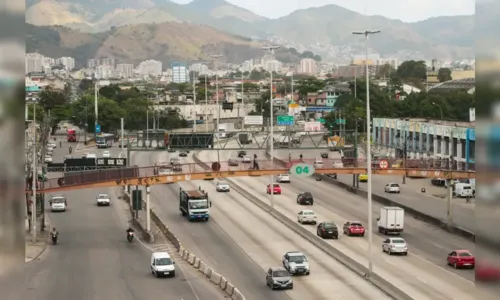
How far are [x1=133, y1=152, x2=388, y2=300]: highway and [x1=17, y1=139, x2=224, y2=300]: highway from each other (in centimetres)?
195

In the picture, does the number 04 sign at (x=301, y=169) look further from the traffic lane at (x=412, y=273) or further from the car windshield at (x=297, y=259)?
the car windshield at (x=297, y=259)

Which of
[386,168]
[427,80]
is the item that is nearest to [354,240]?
[386,168]

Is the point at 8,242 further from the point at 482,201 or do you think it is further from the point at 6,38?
the point at 482,201

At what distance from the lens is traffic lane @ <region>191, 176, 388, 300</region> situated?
98.8ft

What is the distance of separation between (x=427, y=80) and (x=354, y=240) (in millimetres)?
151774

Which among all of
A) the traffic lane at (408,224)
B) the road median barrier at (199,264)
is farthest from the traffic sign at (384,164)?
the road median barrier at (199,264)

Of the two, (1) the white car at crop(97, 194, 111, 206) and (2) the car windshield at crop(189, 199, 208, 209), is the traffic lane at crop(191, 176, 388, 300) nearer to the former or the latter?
(2) the car windshield at crop(189, 199, 208, 209)

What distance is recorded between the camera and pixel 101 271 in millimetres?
35875

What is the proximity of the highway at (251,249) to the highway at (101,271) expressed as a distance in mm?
1949

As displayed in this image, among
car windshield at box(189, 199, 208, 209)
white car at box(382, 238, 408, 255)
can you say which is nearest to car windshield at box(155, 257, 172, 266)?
white car at box(382, 238, 408, 255)

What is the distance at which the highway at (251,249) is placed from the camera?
30.4m

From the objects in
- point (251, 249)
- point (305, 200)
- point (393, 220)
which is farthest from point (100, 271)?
point (305, 200)

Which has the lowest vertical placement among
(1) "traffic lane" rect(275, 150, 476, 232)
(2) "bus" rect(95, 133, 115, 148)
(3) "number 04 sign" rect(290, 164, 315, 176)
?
(1) "traffic lane" rect(275, 150, 476, 232)

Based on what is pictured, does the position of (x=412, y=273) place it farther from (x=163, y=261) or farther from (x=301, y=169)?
(x=301, y=169)
